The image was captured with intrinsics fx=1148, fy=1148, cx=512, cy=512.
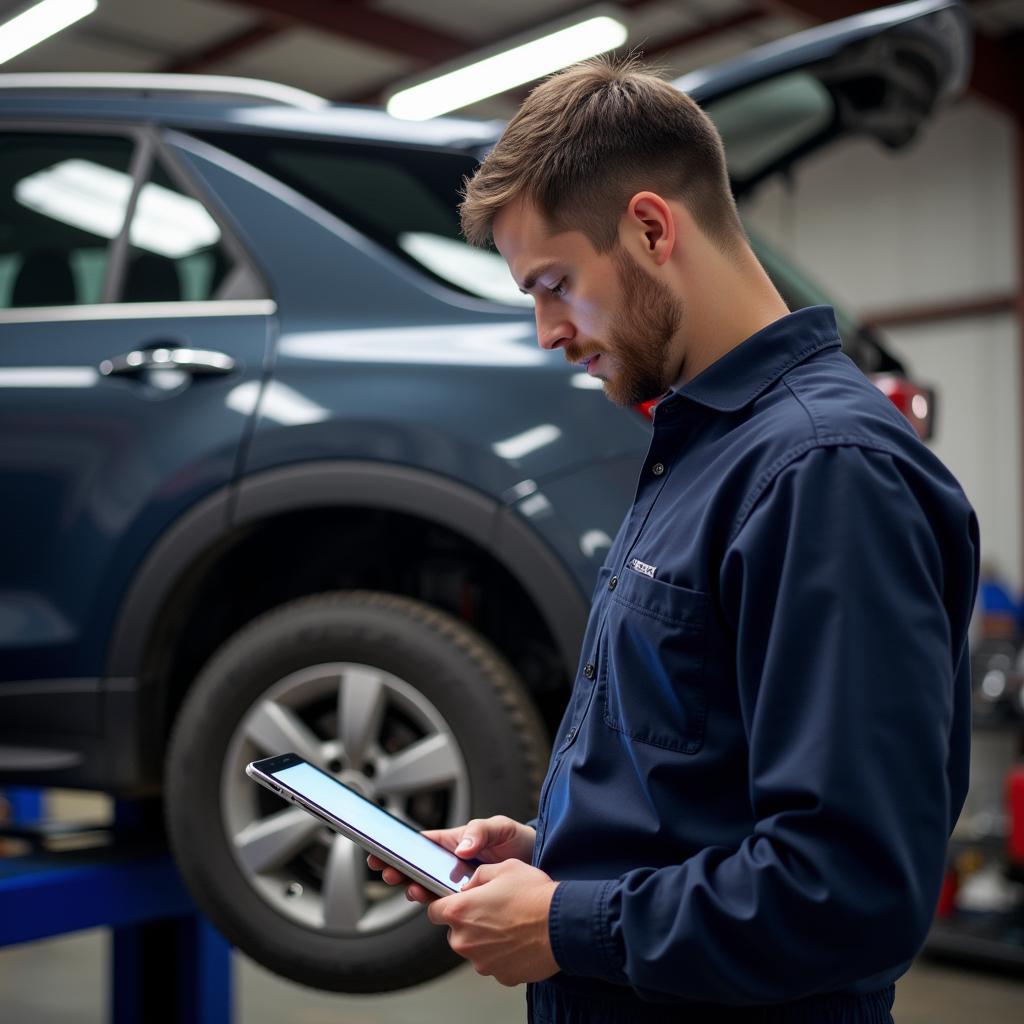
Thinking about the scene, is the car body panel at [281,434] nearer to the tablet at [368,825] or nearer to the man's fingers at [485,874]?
the tablet at [368,825]

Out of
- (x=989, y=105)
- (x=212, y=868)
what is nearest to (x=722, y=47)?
(x=989, y=105)

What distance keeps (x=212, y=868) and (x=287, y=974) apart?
191mm

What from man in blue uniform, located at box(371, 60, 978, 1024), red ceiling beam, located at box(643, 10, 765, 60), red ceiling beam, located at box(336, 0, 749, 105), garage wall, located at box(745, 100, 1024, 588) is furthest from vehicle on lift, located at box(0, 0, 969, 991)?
garage wall, located at box(745, 100, 1024, 588)

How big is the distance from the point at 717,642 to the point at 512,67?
5.91 meters

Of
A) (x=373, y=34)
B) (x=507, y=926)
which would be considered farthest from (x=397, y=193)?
(x=373, y=34)

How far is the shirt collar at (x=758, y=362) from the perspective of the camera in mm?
895

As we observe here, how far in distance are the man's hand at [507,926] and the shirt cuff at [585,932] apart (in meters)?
0.01

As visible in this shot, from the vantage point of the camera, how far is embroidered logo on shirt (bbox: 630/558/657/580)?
878 millimetres

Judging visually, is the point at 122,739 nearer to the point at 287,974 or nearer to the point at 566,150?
the point at 287,974

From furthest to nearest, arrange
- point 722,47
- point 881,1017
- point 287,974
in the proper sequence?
point 722,47
point 287,974
point 881,1017

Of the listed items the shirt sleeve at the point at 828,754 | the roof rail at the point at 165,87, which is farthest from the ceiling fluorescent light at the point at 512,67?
the shirt sleeve at the point at 828,754

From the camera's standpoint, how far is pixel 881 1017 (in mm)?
905

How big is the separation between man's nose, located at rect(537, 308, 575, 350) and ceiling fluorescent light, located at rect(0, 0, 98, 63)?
5026 millimetres

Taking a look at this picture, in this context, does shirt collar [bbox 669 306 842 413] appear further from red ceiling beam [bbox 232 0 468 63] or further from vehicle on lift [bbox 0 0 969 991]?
red ceiling beam [bbox 232 0 468 63]
